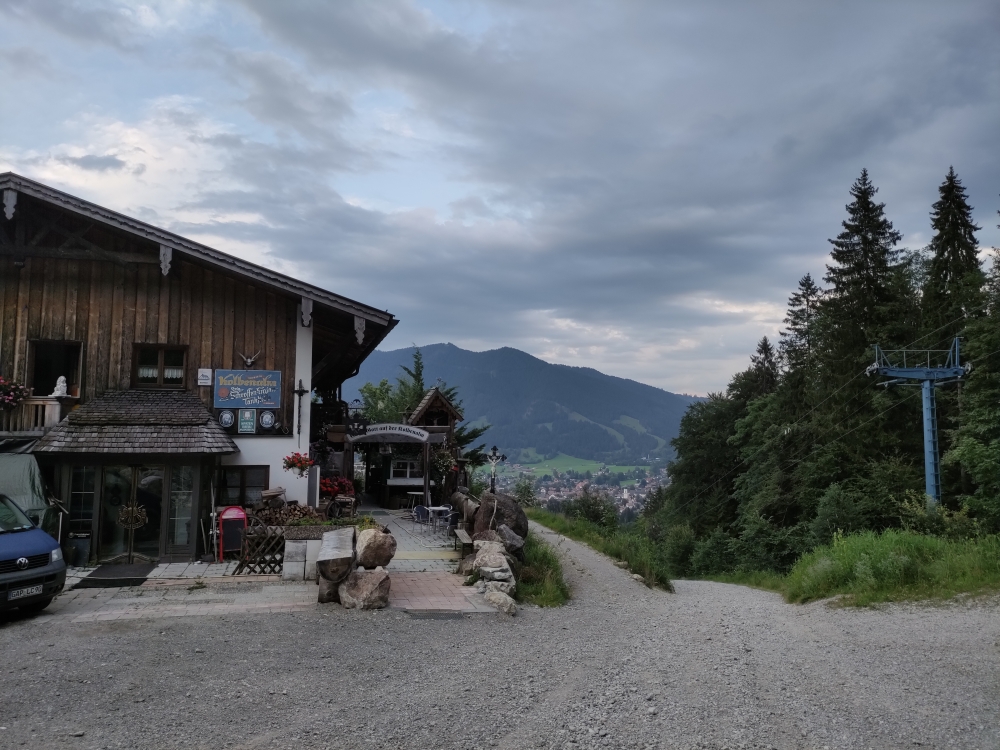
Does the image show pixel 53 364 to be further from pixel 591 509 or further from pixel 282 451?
pixel 591 509

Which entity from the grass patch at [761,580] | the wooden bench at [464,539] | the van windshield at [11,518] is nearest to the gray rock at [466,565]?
the wooden bench at [464,539]

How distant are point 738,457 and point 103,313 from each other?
36963 millimetres

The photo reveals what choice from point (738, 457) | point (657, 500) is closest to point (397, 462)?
point (738, 457)

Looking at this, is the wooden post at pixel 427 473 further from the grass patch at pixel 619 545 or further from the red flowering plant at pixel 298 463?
the red flowering plant at pixel 298 463

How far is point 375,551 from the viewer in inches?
422

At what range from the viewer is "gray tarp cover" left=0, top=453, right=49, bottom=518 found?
39.3 ft

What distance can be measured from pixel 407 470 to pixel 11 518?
42.3 feet

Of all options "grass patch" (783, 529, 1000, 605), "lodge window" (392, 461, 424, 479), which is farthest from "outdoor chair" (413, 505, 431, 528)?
"grass patch" (783, 529, 1000, 605)

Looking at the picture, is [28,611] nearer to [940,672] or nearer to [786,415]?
[940,672]

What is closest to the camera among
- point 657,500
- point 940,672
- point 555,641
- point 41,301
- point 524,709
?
point 524,709

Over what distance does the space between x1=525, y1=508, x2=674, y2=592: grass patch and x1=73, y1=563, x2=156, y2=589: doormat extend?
1016 cm

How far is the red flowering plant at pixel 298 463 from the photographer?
14383 mm

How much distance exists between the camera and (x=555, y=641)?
29.6 ft

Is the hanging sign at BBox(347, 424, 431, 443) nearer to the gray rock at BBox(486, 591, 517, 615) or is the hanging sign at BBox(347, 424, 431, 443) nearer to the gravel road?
the gray rock at BBox(486, 591, 517, 615)
